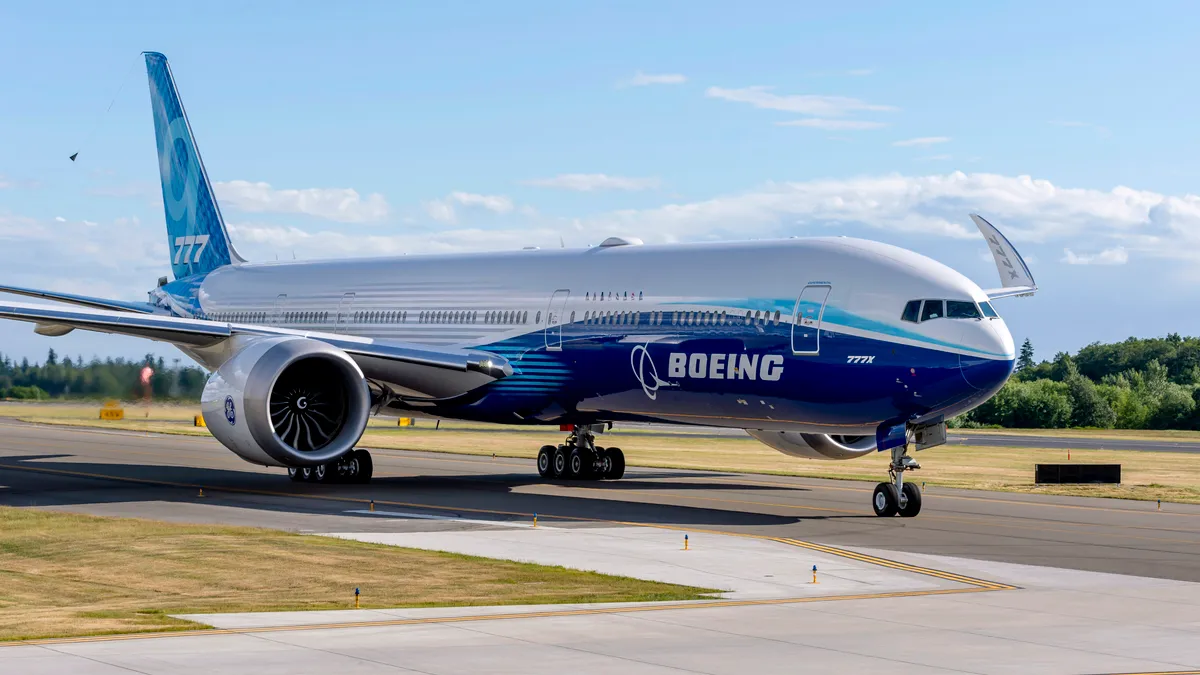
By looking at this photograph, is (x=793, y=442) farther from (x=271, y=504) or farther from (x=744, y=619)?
(x=744, y=619)

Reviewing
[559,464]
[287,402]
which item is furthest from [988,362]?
[287,402]

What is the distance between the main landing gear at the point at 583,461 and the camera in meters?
33.2

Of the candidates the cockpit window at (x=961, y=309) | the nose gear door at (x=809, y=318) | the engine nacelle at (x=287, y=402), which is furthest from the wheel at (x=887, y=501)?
the engine nacelle at (x=287, y=402)

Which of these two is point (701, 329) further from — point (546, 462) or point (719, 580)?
point (719, 580)

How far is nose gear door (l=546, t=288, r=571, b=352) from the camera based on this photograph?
3050 centimetres

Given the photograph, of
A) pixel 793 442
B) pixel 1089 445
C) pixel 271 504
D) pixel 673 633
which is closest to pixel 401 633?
pixel 673 633

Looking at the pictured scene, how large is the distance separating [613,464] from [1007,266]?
942cm

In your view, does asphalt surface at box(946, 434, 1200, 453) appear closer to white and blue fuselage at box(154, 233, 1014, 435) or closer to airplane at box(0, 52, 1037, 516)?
airplane at box(0, 52, 1037, 516)

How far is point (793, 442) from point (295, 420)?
32.1 ft

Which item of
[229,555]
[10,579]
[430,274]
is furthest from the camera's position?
[430,274]

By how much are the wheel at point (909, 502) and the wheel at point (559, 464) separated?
31.8ft

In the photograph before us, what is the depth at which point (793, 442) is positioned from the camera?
30578 mm

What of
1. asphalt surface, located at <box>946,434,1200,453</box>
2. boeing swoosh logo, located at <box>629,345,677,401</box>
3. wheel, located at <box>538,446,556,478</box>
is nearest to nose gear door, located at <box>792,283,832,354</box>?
boeing swoosh logo, located at <box>629,345,677,401</box>

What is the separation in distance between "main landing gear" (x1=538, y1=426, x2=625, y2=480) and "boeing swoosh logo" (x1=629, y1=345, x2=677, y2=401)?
182 inches
